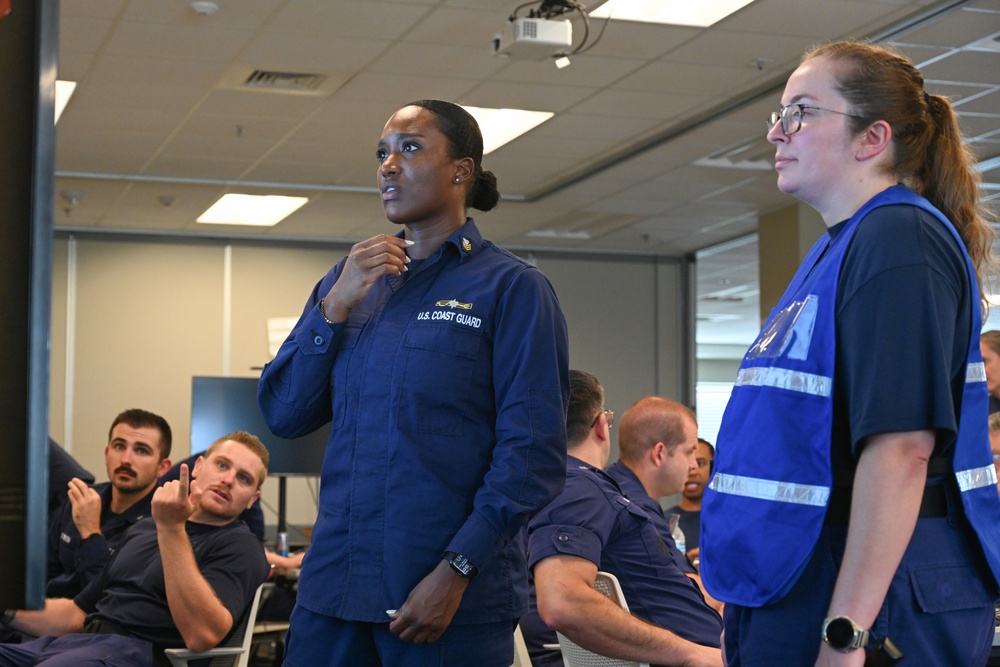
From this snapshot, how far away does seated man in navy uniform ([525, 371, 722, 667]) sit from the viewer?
2.34 meters

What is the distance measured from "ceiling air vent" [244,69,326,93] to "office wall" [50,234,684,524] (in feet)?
13.6

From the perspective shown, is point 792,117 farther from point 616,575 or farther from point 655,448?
point 655,448

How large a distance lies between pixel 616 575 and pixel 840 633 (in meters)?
1.39

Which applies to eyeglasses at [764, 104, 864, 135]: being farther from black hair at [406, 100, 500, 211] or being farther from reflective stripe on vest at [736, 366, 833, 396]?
black hair at [406, 100, 500, 211]

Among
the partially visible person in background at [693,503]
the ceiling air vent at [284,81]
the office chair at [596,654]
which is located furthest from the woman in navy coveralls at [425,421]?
the ceiling air vent at [284,81]

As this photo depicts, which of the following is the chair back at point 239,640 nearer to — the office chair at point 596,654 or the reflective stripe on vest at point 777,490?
the office chair at point 596,654

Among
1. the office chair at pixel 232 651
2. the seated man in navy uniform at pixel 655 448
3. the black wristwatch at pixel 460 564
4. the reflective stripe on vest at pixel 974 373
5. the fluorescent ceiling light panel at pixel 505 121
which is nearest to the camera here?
the reflective stripe on vest at pixel 974 373

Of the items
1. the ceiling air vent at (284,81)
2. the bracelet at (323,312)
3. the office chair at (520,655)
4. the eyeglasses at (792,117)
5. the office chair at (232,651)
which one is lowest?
the office chair at (232,651)

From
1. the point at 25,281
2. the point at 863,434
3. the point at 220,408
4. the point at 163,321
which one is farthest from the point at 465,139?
the point at 163,321

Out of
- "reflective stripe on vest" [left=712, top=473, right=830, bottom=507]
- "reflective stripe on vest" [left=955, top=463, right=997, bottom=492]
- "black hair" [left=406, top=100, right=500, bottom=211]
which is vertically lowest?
"reflective stripe on vest" [left=712, top=473, right=830, bottom=507]

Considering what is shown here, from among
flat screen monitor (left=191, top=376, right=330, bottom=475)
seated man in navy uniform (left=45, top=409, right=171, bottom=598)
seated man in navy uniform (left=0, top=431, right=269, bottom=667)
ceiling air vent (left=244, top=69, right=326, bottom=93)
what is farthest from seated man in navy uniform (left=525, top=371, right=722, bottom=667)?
flat screen monitor (left=191, top=376, right=330, bottom=475)

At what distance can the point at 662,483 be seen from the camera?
3.27m

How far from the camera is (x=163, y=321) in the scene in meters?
10.8

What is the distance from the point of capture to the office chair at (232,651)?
2891 millimetres
